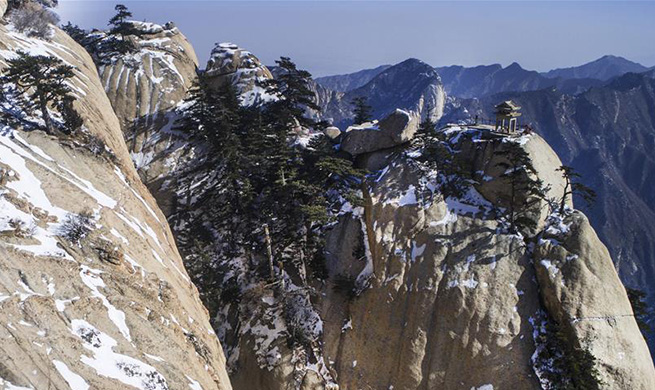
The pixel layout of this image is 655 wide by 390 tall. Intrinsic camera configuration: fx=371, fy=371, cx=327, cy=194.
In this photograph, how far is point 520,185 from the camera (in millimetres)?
35781

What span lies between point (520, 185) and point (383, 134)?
15981mm

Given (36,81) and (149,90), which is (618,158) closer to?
(149,90)

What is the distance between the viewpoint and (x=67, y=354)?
1661 cm

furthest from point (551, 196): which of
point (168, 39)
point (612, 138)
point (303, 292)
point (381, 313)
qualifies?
point (612, 138)

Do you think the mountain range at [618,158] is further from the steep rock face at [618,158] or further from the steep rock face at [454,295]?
the steep rock face at [454,295]

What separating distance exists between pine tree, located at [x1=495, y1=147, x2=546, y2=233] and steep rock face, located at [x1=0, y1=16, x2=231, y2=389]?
29.0m

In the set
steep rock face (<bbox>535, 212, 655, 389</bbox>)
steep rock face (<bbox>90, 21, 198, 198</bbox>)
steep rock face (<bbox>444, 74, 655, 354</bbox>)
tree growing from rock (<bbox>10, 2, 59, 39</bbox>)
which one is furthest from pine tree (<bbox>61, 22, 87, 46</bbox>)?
steep rock face (<bbox>444, 74, 655, 354</bbox>)

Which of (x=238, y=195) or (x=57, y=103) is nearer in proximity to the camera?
(x=57, y=103)

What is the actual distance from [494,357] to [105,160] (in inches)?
1420

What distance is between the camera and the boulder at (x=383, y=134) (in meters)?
43.1

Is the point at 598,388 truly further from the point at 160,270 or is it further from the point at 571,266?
the point at 160,270

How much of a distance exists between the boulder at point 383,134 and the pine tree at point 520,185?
1045 centimetres

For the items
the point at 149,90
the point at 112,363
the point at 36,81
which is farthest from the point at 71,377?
the point at 149,90

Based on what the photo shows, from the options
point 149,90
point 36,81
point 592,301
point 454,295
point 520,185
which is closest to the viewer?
point 36,81
